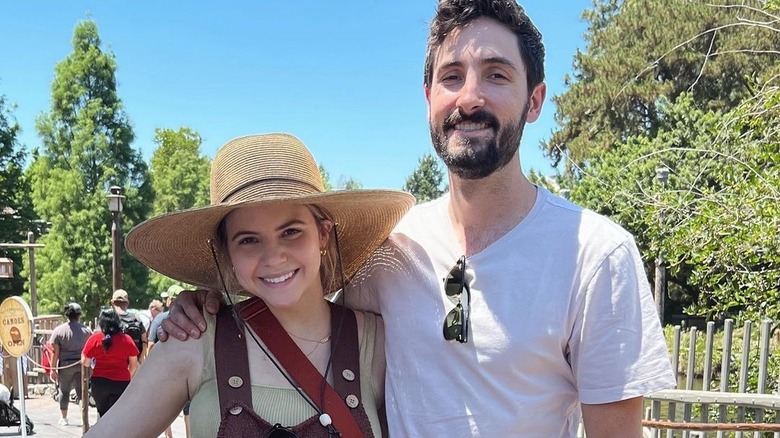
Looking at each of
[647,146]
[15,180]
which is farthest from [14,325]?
[15,180]

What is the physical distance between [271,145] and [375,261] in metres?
0.47

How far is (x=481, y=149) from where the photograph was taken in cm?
171

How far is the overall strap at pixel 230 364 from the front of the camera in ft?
5.48

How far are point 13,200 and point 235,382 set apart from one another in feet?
91.4

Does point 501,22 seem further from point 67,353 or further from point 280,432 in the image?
point 67,353

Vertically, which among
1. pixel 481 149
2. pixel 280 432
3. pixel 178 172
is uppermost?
pixel 178 172

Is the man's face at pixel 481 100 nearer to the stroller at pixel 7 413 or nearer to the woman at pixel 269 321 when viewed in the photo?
the woman at pixel 269 321

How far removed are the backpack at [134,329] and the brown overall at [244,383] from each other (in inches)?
247

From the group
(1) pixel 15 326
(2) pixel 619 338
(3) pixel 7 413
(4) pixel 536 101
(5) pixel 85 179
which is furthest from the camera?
(5) pixel 85 179

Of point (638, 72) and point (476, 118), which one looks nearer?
point (476, 118)

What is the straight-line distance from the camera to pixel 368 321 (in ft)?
6.41

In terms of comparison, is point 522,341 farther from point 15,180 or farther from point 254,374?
point 15,180

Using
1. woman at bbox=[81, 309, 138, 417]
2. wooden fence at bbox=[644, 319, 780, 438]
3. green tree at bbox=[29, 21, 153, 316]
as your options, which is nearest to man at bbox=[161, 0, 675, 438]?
wooden fence at bbox=[644, 319, 780, 438]

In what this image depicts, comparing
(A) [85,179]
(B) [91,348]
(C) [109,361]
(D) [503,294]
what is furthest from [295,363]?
(A) [85,179]
